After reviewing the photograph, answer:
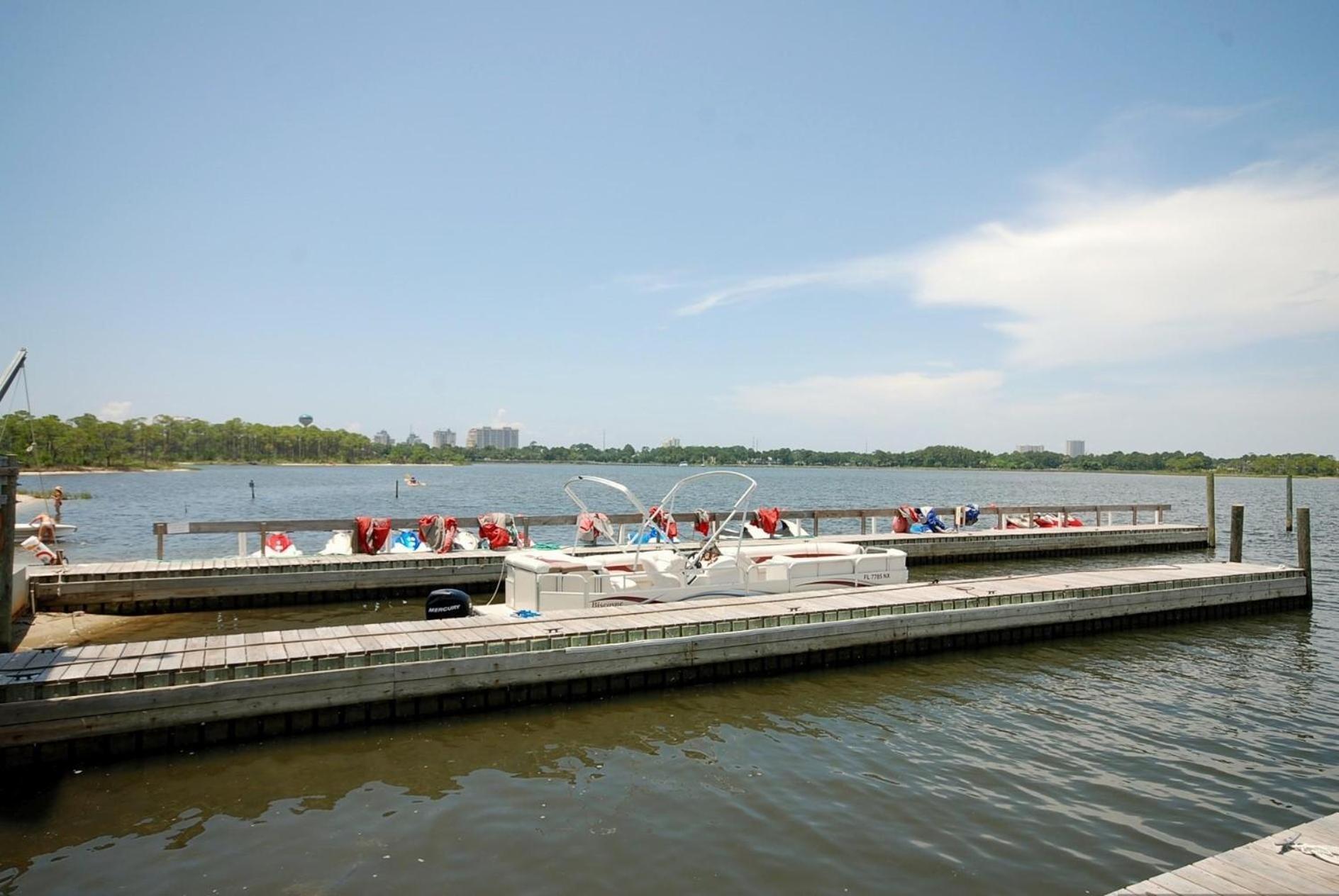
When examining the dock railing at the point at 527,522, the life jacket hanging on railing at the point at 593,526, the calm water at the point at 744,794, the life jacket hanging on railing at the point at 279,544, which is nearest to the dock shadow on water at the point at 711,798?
the calm water at the point at 744,794

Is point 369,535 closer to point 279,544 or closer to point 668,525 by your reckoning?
point 279,544

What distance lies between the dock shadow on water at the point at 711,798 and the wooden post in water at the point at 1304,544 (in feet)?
36.1

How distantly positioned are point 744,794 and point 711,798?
43 cm

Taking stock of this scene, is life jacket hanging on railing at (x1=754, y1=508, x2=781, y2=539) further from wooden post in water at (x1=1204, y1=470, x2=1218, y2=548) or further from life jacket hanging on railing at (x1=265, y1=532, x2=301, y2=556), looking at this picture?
wooden post in water at (x1=1204, y1=470, x2=1218, y2=548)

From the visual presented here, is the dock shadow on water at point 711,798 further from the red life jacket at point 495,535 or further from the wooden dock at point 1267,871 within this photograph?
the red life jacket at point 495,535

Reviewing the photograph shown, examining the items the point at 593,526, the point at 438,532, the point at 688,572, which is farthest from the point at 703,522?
the point at 688,572

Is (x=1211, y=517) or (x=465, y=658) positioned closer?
(x=465, y=658)

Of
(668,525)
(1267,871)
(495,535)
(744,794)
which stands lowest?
(744,794)

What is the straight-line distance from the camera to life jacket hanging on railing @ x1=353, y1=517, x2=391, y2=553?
24.0 m

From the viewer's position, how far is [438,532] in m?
26.2

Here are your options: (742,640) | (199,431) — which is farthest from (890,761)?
(199,431)

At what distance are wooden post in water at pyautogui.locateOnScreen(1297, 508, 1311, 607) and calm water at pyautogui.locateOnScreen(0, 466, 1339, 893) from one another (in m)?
9.06

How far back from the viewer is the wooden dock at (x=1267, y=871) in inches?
242

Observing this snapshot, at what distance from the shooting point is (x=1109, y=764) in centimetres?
1095
